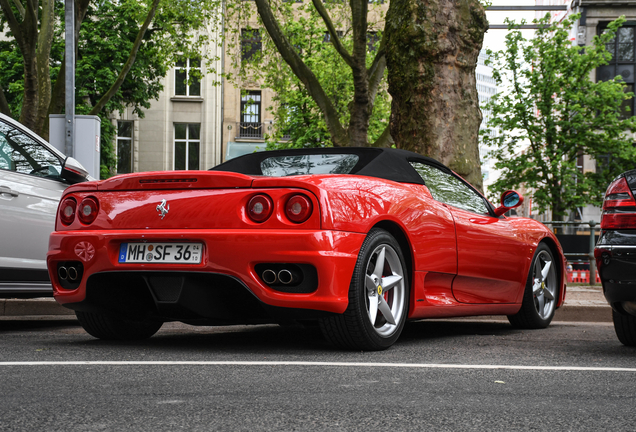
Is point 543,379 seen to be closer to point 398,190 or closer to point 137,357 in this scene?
point 398,190

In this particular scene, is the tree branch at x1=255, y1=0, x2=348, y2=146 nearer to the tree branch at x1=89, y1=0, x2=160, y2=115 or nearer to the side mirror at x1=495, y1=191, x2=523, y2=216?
the tree branch at x1=89, y1=0, x2=160, y2=115

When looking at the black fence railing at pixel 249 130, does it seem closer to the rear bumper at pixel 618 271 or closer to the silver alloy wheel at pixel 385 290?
the silver alloy wheel at pixel 385 290

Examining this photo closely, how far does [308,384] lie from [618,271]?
225cm

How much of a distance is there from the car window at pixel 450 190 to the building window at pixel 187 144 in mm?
33572

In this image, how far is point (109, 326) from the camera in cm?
543

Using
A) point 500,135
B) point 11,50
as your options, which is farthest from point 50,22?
point 500,135

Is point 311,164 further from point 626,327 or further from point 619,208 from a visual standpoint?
point 626,327

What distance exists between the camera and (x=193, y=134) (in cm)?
3969

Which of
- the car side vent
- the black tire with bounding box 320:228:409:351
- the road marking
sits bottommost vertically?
the road marking

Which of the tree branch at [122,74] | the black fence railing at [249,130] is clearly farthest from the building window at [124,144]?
the tree branch at [122,74]

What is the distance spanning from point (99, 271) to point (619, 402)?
2.93 metres

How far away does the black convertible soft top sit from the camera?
17.5ft

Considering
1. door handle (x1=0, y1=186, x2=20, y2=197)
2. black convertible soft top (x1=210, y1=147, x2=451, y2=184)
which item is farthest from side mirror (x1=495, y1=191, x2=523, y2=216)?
door handle (x1=0, y1=186, x2=20, y2=197)

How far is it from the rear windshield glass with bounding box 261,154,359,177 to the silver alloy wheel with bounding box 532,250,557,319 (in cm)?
228
